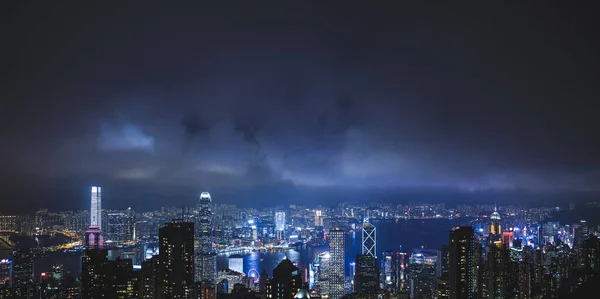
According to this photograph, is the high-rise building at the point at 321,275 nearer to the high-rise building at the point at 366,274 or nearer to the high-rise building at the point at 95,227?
the high-rise building at the point at 366,274

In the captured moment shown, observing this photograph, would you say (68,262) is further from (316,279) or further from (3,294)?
(316,279)

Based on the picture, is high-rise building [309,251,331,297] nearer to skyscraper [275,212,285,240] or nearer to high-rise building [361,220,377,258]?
high-rise building [361,220,377,258]

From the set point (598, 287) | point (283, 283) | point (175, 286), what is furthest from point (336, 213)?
point (598, 287)

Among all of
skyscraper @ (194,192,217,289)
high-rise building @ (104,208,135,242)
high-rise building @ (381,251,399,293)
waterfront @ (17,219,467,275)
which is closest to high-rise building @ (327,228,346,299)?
waterfront @ (17,219,467,275)

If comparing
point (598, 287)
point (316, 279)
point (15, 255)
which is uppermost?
point (598, 287)

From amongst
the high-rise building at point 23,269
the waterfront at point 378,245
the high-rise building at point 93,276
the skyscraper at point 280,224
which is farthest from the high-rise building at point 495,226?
the high-rise building at point 23,269

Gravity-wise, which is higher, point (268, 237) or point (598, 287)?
point (598, 287)

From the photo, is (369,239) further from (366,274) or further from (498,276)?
(498,276)
